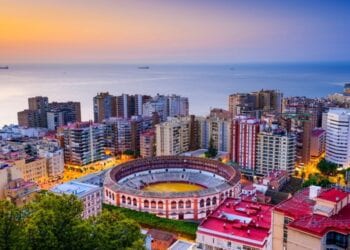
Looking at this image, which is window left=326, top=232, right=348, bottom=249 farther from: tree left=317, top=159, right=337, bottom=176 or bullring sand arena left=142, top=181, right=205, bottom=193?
tree left=317, top=159, right=337, bottom=176

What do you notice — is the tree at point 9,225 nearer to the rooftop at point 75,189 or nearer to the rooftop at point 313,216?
the rooftop at point 313,216

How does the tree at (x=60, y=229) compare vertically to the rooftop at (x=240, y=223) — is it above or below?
above

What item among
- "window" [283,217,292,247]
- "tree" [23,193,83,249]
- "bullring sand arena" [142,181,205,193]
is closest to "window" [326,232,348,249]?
"window" [283,217,292,247]

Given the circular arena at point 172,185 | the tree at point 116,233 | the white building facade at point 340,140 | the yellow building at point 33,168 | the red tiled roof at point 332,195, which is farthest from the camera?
the white building facade at point 340,140

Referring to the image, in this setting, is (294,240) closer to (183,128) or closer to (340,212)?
(340,212)

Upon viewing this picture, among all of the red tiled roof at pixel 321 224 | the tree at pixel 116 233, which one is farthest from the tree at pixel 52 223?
the red tiled roof at pixel 321 224

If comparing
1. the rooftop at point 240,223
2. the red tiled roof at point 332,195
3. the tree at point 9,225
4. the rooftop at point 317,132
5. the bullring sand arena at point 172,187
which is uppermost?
the tree at point 9,225

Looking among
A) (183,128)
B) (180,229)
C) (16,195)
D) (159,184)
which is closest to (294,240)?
(180,229)

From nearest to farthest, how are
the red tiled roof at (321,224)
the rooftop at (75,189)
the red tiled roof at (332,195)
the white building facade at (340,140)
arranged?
the red tiled roof at (321,224) < the red tiled roof at (332,195) < the rooftop at (75,189) < the white building facade at (340,140)
